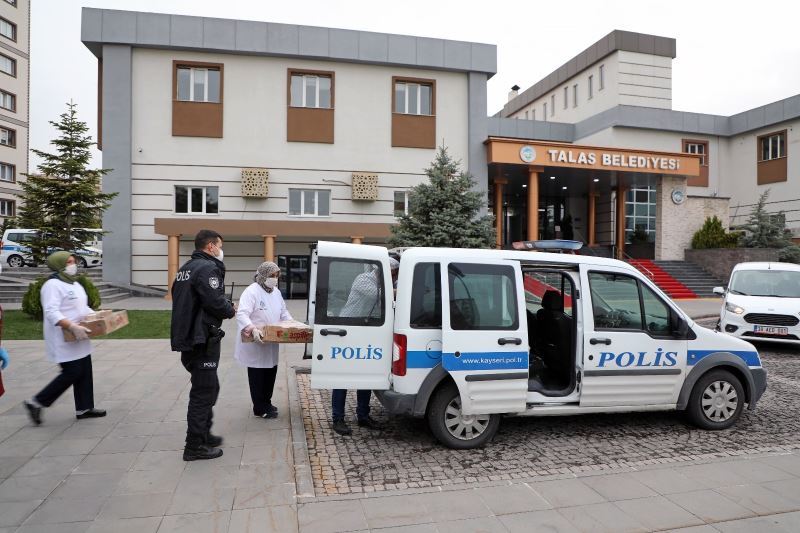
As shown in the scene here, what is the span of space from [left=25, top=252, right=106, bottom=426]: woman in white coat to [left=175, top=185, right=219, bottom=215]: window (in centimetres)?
1651

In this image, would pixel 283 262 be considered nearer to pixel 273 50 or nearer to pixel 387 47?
pixel 273 50

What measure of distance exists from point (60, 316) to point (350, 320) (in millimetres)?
2964

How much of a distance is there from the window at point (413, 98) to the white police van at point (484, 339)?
18882mm

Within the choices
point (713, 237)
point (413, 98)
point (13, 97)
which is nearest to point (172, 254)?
point (413, 98)

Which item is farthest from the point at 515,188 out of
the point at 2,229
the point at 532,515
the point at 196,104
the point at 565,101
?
the point at 2,229

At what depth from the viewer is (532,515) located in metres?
3.71

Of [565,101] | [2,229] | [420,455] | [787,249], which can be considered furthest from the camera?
[565,101]

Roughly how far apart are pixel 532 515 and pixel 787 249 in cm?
2925

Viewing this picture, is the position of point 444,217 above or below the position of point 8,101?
below

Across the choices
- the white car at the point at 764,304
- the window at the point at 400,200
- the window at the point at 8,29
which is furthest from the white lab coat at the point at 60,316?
the window at the point at 8,29

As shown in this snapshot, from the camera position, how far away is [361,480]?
4.33 m

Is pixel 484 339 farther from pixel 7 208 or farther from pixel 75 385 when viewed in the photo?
pixel 7 208

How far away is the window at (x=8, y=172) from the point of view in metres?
43.5

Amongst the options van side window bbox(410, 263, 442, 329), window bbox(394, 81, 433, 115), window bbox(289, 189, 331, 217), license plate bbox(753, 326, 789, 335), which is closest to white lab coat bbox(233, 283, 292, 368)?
van side window bbox(410, 263, 442, 329)
